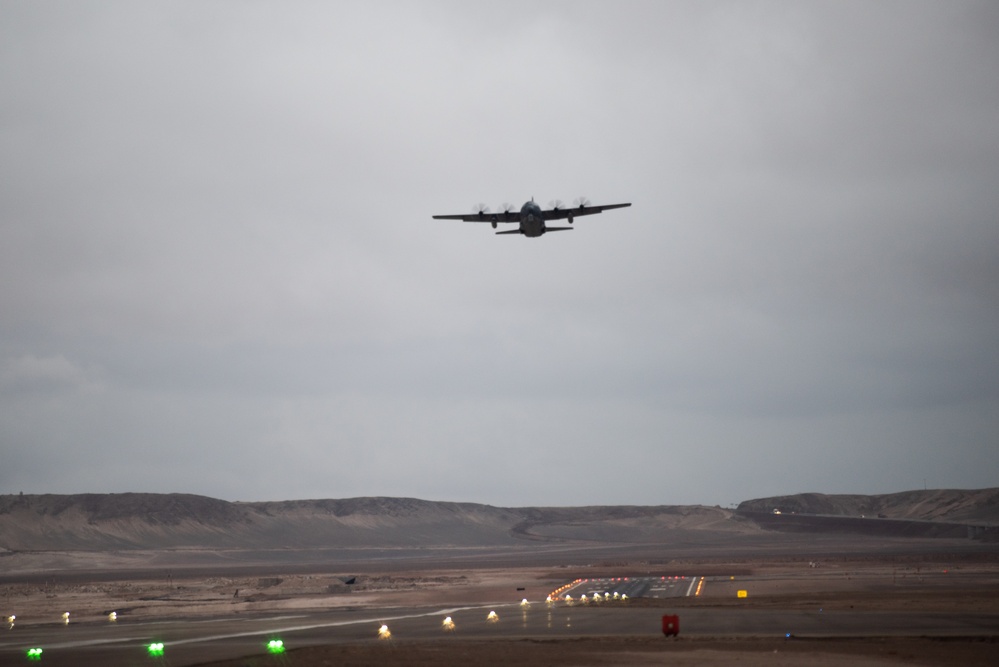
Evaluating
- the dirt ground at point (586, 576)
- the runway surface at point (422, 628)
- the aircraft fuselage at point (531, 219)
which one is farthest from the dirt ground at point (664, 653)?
the aircraft fuselage at point (531, 219)

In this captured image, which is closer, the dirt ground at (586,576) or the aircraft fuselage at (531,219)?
the dirt ground at (586,576)

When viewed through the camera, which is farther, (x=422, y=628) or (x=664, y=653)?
(x=422, y=628)

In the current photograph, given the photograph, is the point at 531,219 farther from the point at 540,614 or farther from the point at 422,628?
the point at 422,628

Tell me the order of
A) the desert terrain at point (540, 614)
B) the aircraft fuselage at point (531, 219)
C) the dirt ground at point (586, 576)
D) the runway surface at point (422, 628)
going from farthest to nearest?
the aircraft fuselage at point (531, 219) < the runway surface at point (422, 628) < the desert terrain at point (540, 614) < the dirt ground at point (586, 576)

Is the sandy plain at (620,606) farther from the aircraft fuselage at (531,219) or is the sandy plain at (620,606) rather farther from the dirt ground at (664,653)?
the aircraft fuselage at (531,219)

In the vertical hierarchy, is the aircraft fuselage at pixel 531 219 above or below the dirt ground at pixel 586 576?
above

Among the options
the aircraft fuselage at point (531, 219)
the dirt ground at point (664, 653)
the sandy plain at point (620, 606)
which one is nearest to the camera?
the dirt ground at point (664, 653)

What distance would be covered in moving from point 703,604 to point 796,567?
43.8 m

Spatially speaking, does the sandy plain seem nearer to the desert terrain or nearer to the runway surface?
the desert terrain

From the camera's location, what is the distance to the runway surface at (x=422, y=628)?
45156mm

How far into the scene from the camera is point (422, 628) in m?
53.0

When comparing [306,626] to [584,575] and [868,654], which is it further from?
[584,575]

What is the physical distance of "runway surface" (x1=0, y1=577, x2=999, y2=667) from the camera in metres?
45.2

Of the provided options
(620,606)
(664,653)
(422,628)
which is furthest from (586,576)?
(664,653)
